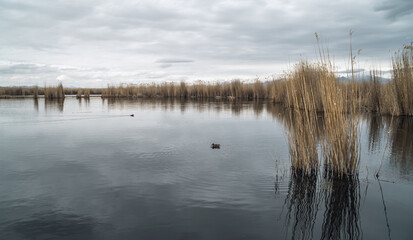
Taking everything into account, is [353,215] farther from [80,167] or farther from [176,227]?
[80,167]

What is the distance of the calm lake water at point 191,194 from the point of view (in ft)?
10.6

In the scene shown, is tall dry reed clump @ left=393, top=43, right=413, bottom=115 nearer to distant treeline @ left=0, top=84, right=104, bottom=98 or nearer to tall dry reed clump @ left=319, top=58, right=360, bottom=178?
tall dry reed clump @ left=319, top=58, right=360, bottom=178

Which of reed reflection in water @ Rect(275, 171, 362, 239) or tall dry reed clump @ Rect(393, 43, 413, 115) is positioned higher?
tall dry reed clump @ Rect(393, 43, 413, 115)

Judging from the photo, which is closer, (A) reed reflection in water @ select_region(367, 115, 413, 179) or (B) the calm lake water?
(B) the calm lake water

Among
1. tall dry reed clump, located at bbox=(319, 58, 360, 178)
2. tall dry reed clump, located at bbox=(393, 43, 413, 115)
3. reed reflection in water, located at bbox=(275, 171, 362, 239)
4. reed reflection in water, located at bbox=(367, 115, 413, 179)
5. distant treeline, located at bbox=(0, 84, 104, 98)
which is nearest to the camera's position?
reed reflection in water, located at bbox=(275, 171, 362, 239)

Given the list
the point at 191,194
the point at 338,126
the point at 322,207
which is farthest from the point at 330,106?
the point at 191,194

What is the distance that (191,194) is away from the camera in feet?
13.6

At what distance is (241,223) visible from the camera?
11.0ft

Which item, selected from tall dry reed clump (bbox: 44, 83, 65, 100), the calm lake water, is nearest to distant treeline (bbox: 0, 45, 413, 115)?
tall dry reed clump (bbox: 44, 83, 65, 100)

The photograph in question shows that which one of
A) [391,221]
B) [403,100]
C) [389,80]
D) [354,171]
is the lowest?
[391,221]

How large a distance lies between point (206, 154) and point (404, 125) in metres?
8.38


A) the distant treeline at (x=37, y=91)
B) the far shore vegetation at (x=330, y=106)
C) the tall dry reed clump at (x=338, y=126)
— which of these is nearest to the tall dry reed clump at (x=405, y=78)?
the far shore vegetation at (x=330, y=106)

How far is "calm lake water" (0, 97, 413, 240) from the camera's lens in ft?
10.6

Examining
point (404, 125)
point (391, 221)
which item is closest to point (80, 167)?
point (391, 221)
